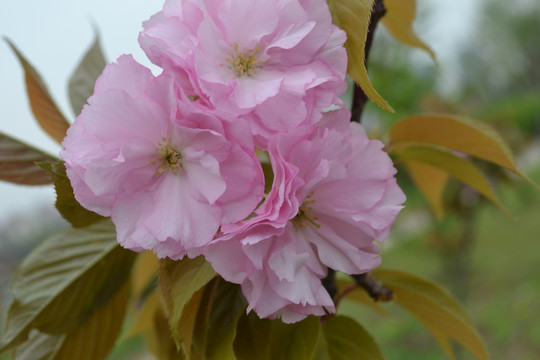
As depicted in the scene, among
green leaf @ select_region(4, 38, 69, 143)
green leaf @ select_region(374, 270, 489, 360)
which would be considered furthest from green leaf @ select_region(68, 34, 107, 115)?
green leaf @ select_region(374, 270, 489, 360)

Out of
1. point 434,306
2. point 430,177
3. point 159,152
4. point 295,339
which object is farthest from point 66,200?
point 430,177

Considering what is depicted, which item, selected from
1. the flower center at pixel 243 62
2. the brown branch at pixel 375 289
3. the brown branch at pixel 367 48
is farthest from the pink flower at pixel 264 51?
the brown branch at pixel 375 289

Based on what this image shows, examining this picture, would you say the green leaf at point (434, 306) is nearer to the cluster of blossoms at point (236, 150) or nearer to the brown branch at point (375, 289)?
the brown branch at point (375, 289)

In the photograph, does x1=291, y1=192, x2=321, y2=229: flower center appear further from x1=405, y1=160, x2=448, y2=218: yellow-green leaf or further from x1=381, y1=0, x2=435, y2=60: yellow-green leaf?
x1=405, y1=160, x2=448, y2=218: yellow-green leaf

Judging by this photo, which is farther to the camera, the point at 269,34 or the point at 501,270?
the point at 501,270

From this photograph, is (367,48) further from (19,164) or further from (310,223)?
(19,164)

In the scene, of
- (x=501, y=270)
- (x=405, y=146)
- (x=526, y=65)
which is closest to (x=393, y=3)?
(x=405, y=146)

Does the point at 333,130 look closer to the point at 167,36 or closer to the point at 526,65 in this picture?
the point at 167,36
